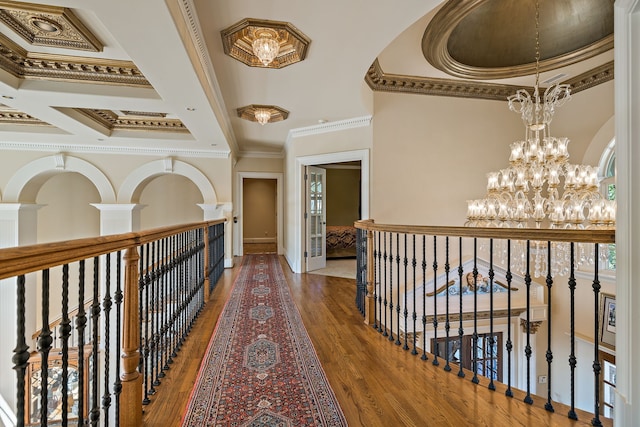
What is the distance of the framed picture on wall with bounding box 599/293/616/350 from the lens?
4031 millimetres

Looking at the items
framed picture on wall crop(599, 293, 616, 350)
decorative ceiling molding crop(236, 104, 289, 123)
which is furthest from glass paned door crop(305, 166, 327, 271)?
framed picture on wall crop(599, 293, 616, 350)

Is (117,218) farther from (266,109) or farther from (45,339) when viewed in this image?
(45,339)

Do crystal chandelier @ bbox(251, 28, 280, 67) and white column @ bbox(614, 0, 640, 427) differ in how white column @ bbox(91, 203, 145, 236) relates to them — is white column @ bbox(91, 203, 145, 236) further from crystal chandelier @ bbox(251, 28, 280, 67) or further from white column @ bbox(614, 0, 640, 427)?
white column @ bbox(614, 0, 640, 427)

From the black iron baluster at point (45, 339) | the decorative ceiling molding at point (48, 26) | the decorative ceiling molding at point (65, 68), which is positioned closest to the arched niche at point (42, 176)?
the decorative ceiling molding at point (65, 68)

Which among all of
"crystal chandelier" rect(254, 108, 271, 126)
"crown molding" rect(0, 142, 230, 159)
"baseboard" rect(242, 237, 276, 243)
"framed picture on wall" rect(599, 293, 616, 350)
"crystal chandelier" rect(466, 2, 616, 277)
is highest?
"crystal chandelier" rect(254, 108, 271, 126)

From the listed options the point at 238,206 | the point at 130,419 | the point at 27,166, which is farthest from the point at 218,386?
the point at 27,166

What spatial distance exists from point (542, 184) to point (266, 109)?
357 centimetres

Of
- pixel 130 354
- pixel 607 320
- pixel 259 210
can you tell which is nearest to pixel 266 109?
pixel 130 354

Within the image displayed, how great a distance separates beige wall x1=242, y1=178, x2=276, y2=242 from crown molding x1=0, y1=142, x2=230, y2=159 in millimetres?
4082

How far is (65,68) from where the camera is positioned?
3.02 metres

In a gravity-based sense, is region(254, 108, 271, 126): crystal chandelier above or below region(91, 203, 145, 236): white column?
above

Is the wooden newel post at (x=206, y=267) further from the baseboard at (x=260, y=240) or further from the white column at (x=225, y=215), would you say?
the baseboard at (x=260, y=240)

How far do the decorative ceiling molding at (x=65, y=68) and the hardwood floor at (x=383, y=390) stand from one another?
9.00 feet

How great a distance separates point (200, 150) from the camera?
583 cm
